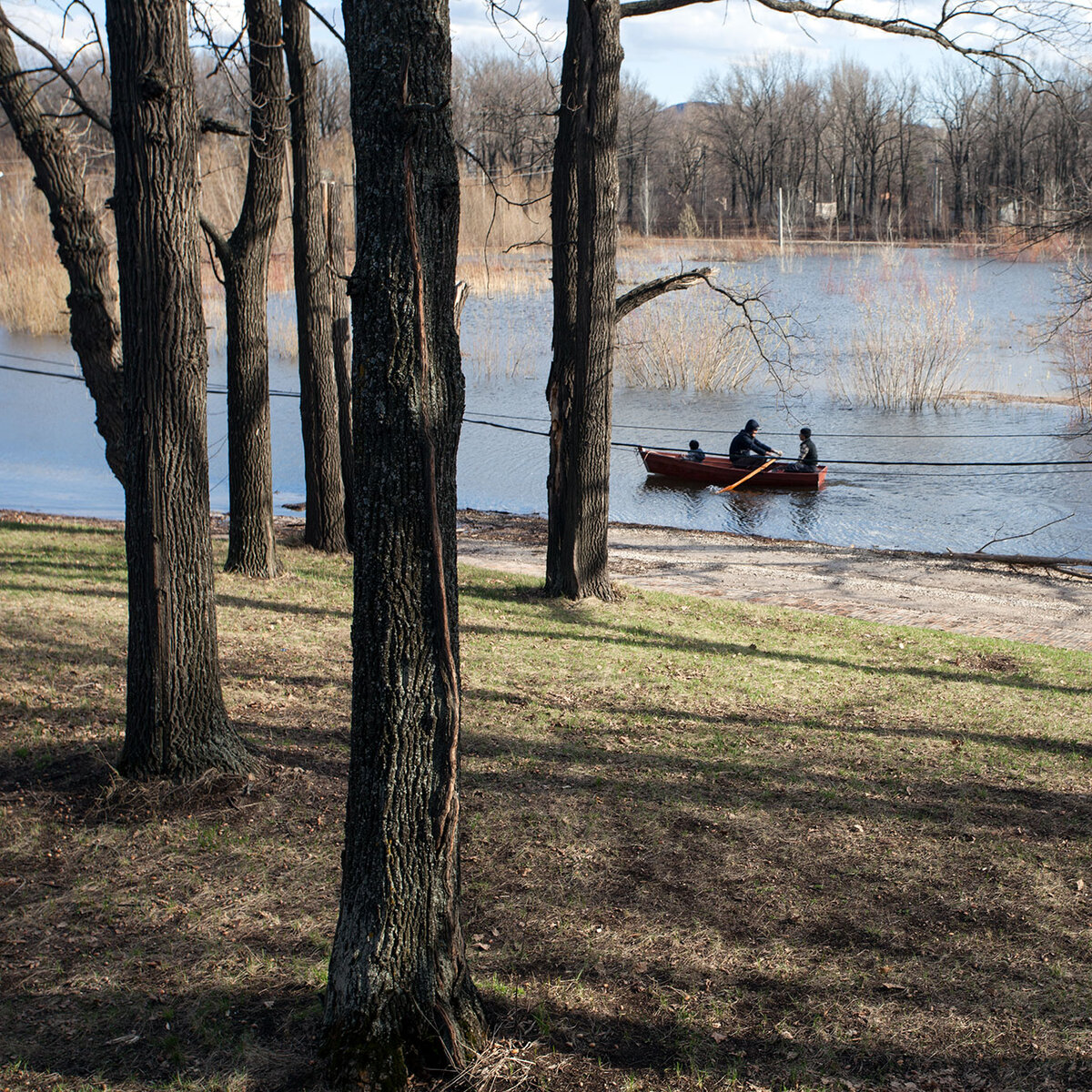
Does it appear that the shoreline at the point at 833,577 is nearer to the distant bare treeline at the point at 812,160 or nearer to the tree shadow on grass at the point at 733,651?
the tree shadow on grass at the point at 733,651

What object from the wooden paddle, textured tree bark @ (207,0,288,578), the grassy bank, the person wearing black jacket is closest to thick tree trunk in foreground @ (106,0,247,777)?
the grassy bank

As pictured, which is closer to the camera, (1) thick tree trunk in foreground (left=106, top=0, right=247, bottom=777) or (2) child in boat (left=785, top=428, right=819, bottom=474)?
(1) thick tree trunk in foreground (left=106, top=0, right=247, bottom=777)

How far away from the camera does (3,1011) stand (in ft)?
11.3

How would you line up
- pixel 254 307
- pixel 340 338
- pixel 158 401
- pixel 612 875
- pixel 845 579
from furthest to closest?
pixel 845 579 < pixel 340 338 < pixel 254 307 < pixel 158 401 < pixel 612 875

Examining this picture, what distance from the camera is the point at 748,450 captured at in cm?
1977

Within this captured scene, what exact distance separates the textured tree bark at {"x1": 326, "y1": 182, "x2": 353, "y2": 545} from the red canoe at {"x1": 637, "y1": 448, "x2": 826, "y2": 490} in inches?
385

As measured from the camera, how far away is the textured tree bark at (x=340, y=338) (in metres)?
10.5

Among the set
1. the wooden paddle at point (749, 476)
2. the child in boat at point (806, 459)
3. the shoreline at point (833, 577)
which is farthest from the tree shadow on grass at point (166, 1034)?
the child in boat at point (806, 459)

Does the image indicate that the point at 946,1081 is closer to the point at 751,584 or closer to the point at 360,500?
the point at 360,500

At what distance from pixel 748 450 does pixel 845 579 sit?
308 inches

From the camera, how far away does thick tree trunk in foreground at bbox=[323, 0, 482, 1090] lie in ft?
9.62

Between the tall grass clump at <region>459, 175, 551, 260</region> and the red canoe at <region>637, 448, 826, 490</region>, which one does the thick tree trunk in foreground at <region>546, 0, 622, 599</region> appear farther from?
the tall grass clump at <region>459, 175, 551, 260</region>

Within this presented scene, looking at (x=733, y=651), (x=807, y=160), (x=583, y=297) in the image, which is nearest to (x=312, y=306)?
(x=583, y=297)

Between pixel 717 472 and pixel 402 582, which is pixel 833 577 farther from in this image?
pixel 402 582
